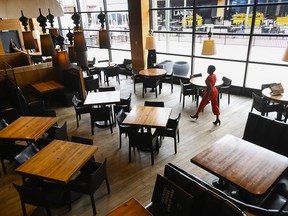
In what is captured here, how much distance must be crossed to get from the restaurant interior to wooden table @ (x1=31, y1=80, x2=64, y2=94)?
44mm

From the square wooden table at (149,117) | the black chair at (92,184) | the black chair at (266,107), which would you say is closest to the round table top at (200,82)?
the black chair at (266,107)

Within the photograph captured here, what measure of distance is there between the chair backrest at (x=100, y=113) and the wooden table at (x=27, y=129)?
1.01 m

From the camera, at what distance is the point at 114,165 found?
14.9 ft

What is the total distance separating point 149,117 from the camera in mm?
4699

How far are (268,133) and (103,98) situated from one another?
3.79 meters

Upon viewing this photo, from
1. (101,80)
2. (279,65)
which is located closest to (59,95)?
(101,80)

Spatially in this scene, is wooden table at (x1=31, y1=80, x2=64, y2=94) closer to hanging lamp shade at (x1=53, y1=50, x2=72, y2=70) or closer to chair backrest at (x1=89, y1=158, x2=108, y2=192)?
hanging lamp shade at (x1=53, y1=50, x2=72, y2=70)

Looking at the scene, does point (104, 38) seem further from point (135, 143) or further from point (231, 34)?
point (231, 34)

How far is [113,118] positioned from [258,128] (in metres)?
3.63

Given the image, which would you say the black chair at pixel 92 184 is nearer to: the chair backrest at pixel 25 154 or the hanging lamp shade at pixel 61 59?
the chair backrest at pixel 25 154

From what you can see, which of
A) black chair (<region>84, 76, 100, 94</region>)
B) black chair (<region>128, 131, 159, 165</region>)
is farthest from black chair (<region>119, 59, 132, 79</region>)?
black chair (<region>128, 131, 159, 165</region>)

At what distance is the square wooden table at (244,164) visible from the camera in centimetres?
277

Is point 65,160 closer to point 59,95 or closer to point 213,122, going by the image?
point 213,122

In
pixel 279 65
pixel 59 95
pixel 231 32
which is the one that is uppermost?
pixel 231 32
